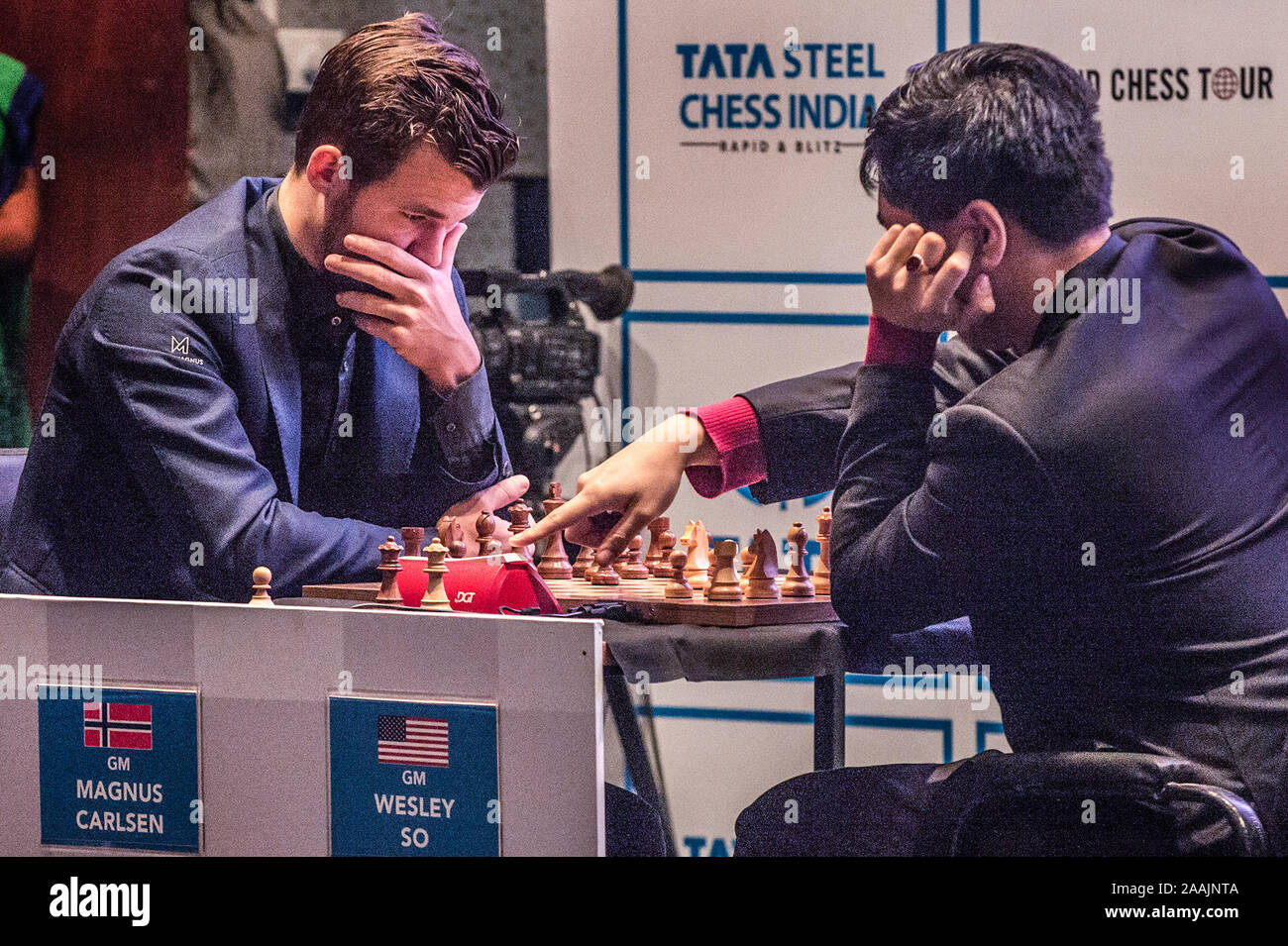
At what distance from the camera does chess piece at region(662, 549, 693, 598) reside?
273cm

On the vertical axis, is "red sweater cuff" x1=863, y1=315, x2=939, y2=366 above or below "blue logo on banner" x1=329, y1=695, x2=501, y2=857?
above

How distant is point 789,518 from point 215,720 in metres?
1.21

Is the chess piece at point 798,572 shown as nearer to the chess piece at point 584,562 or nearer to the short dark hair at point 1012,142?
the chess piece at point 584,562

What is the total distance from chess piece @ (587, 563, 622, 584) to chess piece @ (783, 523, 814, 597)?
31 centimetres

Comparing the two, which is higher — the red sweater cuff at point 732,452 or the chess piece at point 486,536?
the red sweater cuff at point 732,452

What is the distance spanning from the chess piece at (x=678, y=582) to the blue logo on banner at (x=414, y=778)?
18.4 inches

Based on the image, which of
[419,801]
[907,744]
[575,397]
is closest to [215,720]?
[419,801]

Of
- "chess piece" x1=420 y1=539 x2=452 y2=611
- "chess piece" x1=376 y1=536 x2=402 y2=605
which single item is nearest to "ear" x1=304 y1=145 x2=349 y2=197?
"chess piece" x1=376 y1=536 x2=402 y2=605

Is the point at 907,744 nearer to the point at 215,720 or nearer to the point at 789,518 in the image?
the point at 789,518

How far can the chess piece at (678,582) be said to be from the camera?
273 cm
